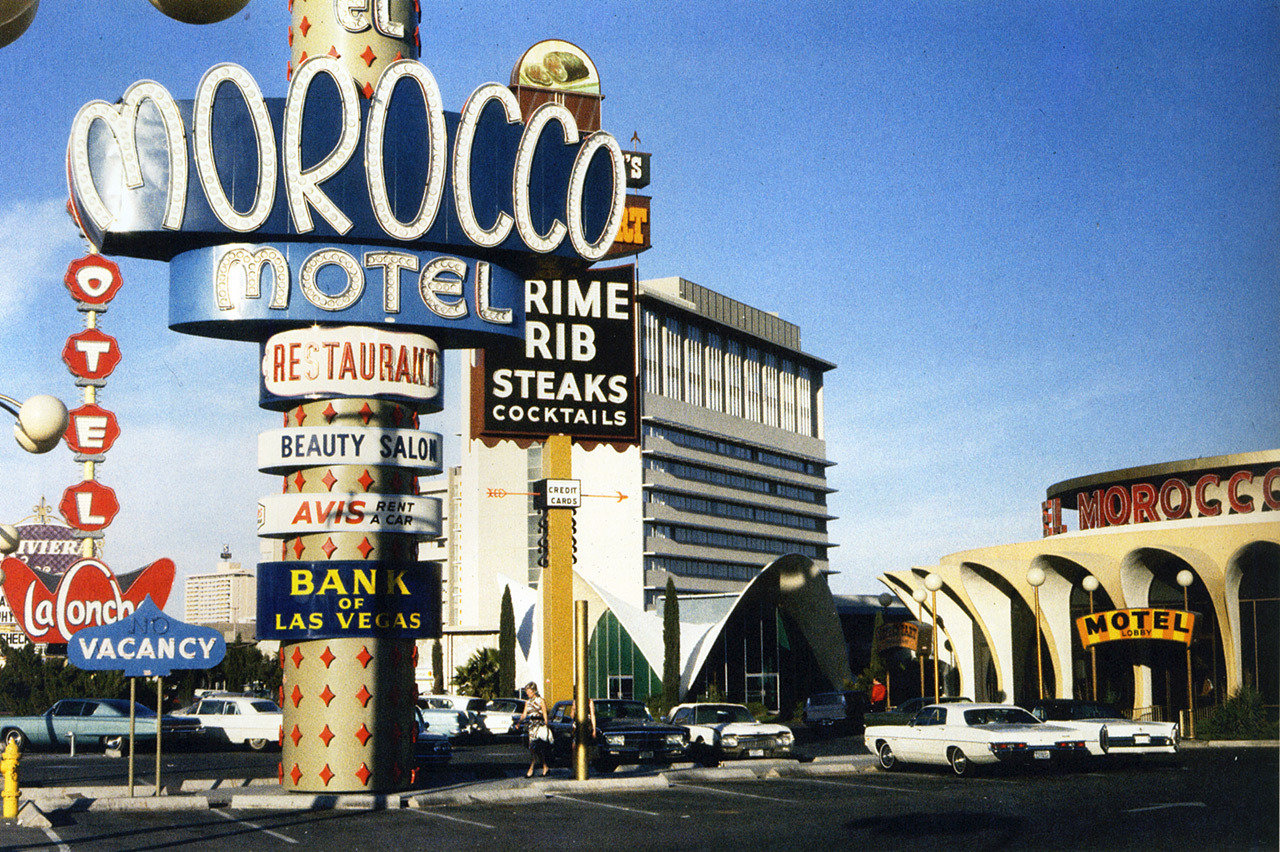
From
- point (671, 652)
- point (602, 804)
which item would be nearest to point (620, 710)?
point (602, 804)

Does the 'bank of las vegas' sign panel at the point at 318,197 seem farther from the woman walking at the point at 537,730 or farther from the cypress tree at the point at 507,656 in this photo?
the cypress tree at the point at 507,656

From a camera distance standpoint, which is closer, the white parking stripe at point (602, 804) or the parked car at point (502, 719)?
the white parking stripe at point (602, 804)

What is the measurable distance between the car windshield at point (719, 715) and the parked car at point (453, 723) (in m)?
13.6

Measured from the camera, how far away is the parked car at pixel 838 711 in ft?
166

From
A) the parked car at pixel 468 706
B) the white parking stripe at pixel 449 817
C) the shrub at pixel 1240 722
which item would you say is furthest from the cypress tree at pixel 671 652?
the white parking stripe at pixel 449 817

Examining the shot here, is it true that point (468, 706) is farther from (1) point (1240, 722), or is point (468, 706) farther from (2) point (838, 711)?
(1) point (1240, 722)

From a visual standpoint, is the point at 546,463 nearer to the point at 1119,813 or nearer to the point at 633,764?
the point at 633,764

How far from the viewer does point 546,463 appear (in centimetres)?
4447

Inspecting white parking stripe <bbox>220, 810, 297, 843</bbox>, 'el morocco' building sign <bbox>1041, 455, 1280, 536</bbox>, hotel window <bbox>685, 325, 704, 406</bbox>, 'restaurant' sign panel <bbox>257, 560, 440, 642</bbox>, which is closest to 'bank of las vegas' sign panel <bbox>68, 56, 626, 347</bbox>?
'restaurant' sign panel <bbox>257, 560, 440, 642</bbox>

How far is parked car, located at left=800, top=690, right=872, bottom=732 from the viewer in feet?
166

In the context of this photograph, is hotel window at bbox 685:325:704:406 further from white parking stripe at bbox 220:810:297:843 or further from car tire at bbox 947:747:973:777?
white parking stripe at bbox 220:810:297:843

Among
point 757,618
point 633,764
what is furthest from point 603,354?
point 757,618

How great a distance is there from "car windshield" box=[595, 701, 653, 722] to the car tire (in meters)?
8.76

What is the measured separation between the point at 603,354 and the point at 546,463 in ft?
13.4
